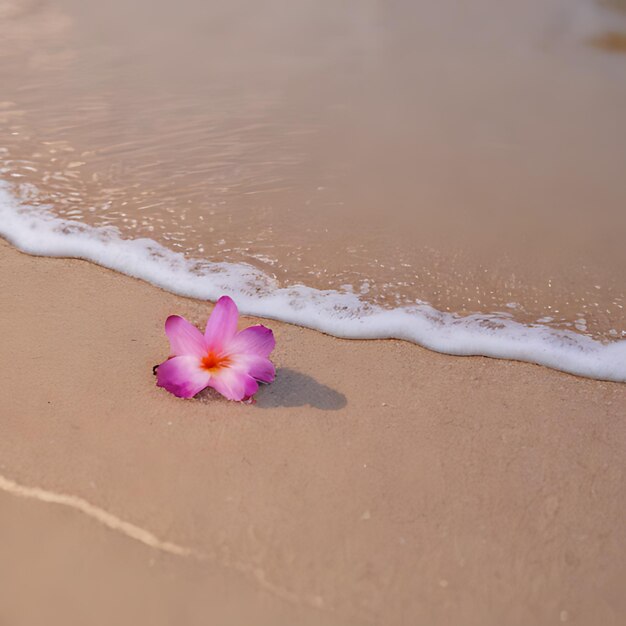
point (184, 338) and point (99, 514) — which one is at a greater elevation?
point (184, 338)

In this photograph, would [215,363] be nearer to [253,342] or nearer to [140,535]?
[253,342]

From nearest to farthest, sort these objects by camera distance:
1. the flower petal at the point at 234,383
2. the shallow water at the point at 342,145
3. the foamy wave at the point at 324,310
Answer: the flower petal at the point at 234,383 < the foamy wave at the point at 324,310 < the shallow water at the point at 342,145

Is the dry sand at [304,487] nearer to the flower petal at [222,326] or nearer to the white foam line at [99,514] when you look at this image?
the white foam line at [99,514]

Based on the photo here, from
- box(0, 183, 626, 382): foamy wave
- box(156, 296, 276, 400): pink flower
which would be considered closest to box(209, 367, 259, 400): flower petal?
box(156, 296, 276, 400): pink flower

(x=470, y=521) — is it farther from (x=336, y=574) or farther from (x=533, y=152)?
(x=533, y=152)

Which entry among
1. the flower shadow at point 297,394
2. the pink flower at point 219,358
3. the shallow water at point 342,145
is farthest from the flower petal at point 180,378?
the shallow water at point 342,145

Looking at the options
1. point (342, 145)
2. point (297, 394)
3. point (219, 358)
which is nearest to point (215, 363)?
point (219, 358)

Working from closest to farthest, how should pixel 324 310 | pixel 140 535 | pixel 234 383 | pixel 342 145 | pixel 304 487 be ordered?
1. pixel 140 535
2. pixel 304 487
3. pixel 234 383
4. pixel 324 310
5. pixel 342 145
